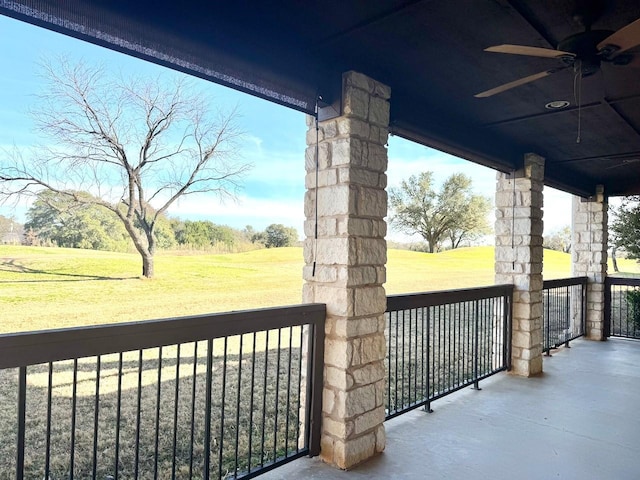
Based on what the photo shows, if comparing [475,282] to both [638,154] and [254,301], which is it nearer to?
[638,154]

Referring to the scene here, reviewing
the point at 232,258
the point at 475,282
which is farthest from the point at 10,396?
the point at 475,282

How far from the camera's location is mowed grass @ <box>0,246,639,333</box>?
3.57 m

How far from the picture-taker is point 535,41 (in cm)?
216

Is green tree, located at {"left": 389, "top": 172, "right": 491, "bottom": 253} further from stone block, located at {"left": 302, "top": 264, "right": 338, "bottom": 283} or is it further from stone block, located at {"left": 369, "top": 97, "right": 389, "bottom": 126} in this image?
stone block, located at {"left": 302, "top": 264, "right": 338, "bottom": 283}

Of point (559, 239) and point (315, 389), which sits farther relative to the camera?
point (559, 239)

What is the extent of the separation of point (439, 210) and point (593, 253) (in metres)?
2.69

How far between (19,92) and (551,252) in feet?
29.5

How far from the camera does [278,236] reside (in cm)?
470

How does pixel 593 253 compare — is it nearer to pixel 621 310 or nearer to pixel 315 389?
pixel 621 310

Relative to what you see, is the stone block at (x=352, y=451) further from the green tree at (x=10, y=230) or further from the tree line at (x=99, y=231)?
the green tree at (x=10, y=230)

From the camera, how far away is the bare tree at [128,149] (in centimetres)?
348

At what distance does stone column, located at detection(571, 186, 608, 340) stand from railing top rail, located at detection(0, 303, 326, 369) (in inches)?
221

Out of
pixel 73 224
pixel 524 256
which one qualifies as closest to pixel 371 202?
pixel 524 256

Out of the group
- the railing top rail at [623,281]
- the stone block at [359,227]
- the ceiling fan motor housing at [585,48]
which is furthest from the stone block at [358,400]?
the railing top rail at [623,281]
